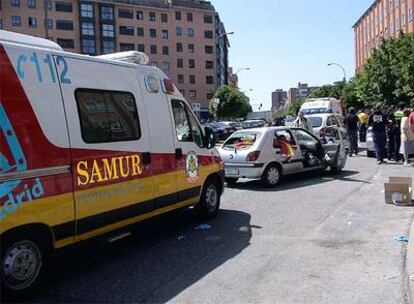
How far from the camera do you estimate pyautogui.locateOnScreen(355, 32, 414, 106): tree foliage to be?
112ft

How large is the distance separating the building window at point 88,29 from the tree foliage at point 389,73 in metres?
58.7

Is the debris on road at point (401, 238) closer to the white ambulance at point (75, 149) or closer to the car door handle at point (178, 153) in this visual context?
the white ambulance at point (75, 149)

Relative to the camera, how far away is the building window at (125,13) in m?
91.5

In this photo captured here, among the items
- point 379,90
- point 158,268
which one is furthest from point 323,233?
point 379,90

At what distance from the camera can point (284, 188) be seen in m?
11.6

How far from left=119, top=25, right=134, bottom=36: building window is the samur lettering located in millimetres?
88618

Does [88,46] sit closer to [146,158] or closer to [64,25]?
[64,25]

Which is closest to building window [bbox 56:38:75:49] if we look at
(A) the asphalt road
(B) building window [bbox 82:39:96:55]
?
(B) building window [bbox 82:39:96:55]

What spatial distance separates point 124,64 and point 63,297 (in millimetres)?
2924

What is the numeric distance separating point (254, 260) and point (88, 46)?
8621 cm

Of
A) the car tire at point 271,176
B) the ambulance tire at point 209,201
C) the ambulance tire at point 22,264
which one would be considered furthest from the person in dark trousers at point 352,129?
the ambulance tire at point 22,264

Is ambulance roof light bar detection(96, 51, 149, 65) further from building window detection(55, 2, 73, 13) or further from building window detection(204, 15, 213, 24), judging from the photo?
building window detection(204, 15, 213, 24)

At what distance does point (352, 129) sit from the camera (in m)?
19.1

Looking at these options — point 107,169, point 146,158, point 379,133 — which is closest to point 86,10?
point 379,133
